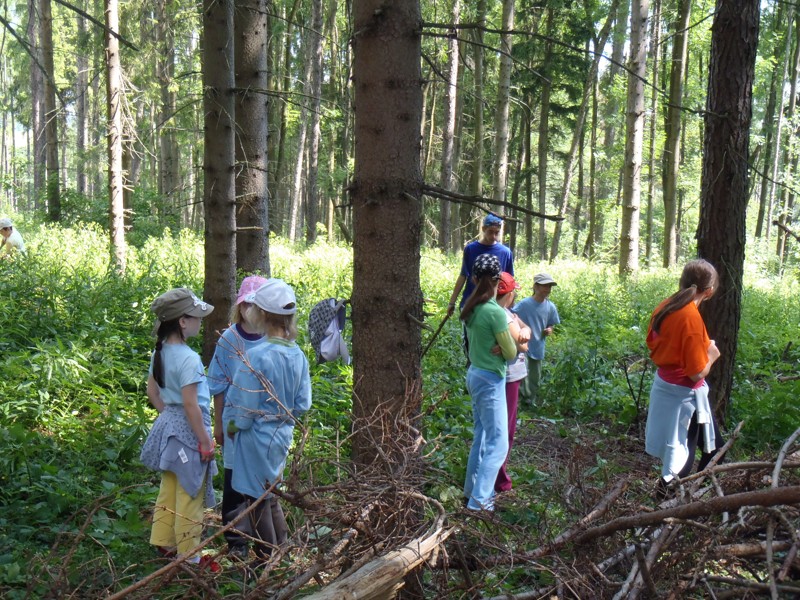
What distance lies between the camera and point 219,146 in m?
6.39

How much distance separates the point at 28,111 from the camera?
1743 inches

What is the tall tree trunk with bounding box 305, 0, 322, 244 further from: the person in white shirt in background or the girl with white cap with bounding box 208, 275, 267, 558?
the girl with white cap with bounding box 208, 275, 267, 558

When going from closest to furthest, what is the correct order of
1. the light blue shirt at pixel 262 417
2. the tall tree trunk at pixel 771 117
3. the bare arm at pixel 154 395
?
the light blue shirt at pixel 262 417 → the bare arm at pixel 154 395 → the tall tree trunk at pixel 771 117

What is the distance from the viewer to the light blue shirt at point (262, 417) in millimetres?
3895

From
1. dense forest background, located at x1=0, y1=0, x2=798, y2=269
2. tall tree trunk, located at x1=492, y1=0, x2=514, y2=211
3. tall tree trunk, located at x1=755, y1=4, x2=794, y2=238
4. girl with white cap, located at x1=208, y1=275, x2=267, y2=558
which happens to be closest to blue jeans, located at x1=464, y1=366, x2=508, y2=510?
girl with white cap, located at x1=208, y1=275, x2=267, y2=558

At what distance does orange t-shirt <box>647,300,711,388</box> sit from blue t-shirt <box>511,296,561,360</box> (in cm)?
257

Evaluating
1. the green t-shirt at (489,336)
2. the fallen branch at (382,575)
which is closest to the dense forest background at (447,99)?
the green t-shirt at (489,336)

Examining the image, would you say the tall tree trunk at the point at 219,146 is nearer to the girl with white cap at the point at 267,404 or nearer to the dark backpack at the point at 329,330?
the dark backpack at the point at 329,330

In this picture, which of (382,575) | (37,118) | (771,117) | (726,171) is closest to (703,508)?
(382,575)

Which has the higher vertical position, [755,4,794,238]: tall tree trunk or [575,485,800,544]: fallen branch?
[755,4,794,238]: tall tree trunk

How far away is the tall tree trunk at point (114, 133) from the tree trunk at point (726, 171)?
335 inches

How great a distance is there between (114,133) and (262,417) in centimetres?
891

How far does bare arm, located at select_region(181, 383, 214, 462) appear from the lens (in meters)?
3.93

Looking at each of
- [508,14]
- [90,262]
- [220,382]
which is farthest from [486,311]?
[508,14]
